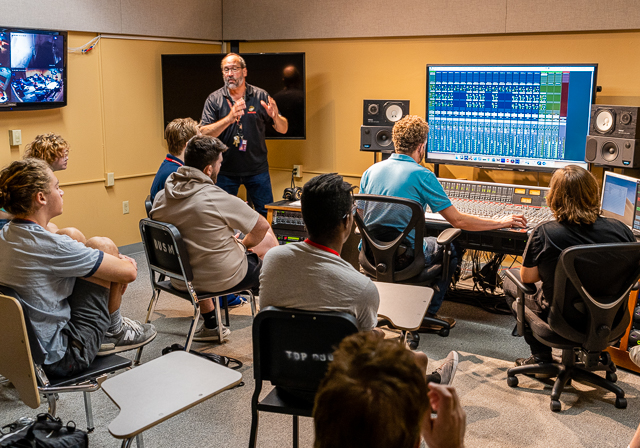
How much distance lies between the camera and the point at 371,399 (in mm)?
936

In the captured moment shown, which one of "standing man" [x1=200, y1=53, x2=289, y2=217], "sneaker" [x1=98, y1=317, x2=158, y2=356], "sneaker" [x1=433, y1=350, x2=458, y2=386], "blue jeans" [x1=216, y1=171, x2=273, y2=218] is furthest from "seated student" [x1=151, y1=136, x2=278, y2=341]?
"blue jeans" [x1=216, y1=171, x2=273, y2=218]

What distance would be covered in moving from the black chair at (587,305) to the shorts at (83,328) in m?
1.88

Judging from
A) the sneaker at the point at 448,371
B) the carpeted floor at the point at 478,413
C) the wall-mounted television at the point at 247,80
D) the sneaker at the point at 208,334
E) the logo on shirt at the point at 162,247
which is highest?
the wall-mounted television at the point at 247,80

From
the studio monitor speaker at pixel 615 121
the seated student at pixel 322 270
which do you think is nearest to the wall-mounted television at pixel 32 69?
the seated student at pixel 322 270

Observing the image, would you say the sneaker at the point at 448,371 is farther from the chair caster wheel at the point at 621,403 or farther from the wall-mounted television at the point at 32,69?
the wall-mounted television at the point at 32,69

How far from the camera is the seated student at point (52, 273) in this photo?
90.1 inches

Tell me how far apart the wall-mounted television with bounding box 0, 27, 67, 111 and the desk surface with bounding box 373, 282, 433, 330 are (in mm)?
3229

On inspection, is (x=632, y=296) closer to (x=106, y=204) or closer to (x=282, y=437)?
(x=282, y=437)

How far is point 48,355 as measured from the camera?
2320mm

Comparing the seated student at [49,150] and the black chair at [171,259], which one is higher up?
the seated student at [49,150]

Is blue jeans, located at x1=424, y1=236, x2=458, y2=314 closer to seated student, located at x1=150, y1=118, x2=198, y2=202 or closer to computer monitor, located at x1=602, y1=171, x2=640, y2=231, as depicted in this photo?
computer monitor, located at x1=602, y1=171, x2=640, y2=231

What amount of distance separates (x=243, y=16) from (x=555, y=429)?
459 cm

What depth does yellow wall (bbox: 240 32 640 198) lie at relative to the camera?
4219 millimetres

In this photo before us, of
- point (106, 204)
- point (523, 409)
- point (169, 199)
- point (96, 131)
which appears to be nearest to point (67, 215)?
point (106, 204)
